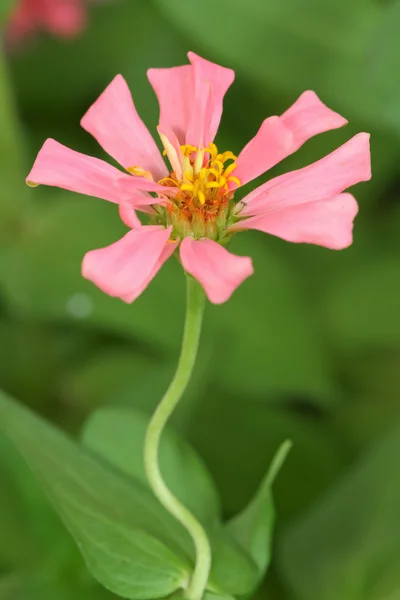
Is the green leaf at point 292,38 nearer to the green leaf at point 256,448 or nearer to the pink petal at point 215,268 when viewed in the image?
the green leaf at point 256,448

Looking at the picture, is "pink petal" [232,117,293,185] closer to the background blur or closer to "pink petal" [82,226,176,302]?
"pink petal" [82,226,176,302]

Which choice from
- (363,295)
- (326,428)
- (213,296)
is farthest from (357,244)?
(213,296)

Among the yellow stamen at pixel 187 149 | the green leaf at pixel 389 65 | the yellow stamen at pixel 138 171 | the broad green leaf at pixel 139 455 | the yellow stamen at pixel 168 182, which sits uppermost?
the green leaf at pixel 389 65

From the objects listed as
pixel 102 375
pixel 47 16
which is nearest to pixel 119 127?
pixel 102 375

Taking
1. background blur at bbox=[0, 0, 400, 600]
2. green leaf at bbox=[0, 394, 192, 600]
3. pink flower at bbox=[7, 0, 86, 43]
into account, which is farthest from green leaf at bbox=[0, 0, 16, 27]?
green leaf at bbox=[0, 394, 192, 600]

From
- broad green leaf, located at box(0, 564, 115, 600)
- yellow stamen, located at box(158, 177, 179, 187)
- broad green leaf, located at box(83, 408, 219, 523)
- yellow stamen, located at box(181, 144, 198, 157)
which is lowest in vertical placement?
broad green leaf, located at box(0, 564, 115, 600)

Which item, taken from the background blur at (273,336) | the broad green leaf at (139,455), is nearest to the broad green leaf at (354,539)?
the background blur at (273,336)
